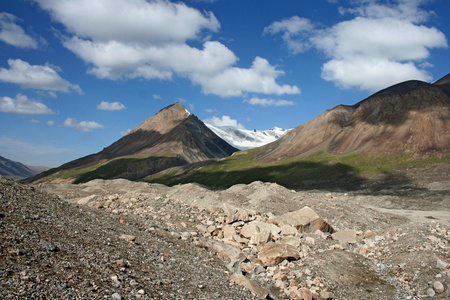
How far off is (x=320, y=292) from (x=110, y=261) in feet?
45.4

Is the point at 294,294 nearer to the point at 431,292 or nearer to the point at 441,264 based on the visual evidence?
the point at 431,292

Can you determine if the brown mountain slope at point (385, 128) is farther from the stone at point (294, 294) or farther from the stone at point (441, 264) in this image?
the stone at point (294, 294)

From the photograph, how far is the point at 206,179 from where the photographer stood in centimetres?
16725

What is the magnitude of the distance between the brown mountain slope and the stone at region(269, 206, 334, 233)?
346 feet

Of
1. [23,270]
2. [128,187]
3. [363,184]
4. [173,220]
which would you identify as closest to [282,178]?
[363,184]

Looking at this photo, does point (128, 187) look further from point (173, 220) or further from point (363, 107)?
point (363, 107)

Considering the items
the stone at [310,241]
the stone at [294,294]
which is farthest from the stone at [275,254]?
the stone at [294,294]

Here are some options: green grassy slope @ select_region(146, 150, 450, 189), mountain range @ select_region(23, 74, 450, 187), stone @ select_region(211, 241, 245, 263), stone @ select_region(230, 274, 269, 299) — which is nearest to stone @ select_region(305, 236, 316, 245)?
stone @ select_region(211, 241, 245, 263)

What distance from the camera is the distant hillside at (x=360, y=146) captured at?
4833 inches

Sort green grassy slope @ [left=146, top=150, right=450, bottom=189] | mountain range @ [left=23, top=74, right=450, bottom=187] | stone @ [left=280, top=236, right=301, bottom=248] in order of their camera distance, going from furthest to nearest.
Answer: mountain range @ [left=23, top=74, right=450, bottom=187] < green grassy slope @ [left=146, top=150, right=450, bottom=189] < stone @ [left=280, top=236, right=301, bottom=248]

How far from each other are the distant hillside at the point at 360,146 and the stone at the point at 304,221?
8237 centimetres

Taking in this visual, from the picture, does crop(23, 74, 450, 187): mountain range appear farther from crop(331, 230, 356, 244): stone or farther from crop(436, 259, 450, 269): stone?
crop(436, 259, 450, 269): stone

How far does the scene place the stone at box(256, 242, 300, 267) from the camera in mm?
26328

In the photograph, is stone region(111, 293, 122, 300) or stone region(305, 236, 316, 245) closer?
stone region(111, 293, 122, 300)
